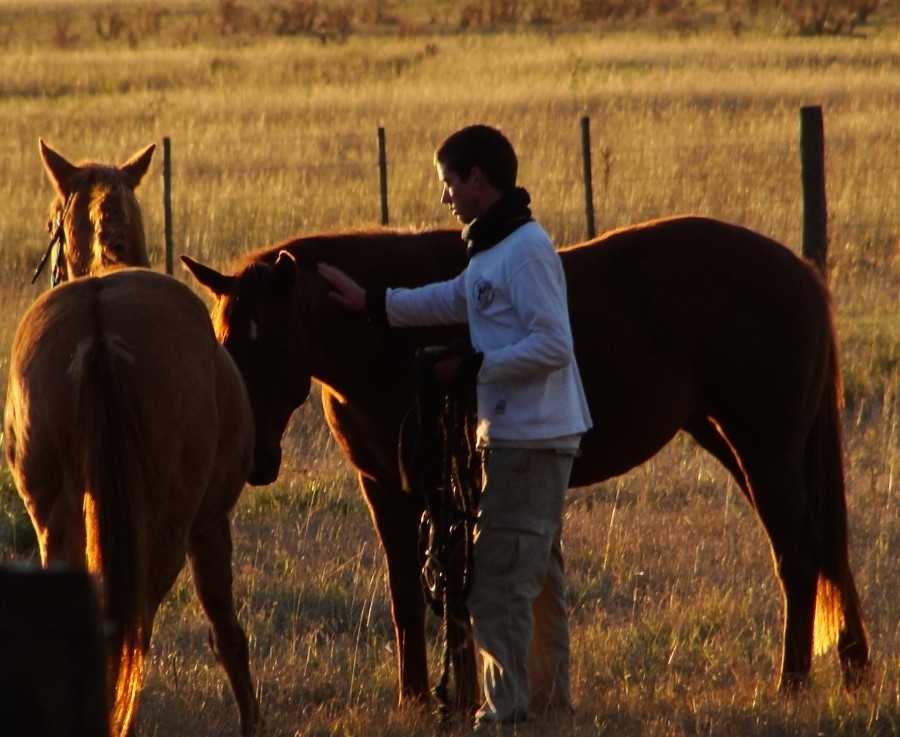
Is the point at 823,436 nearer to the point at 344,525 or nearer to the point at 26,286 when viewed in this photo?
the point at 344,525

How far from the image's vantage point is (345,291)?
3.96 metres

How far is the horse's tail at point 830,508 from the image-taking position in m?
4.51

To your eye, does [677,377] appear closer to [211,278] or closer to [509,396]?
[509,396]

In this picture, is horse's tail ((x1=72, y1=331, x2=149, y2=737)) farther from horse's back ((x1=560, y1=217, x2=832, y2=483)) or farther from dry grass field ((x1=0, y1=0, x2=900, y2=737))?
horse's back ((x1=560, y1=217, x2=832, y2=483))

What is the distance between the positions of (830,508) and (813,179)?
18.2 ft

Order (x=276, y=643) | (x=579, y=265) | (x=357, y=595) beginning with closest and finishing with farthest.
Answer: (x=579, y=265)
(x=276, y=643)
(x=357, y=595)

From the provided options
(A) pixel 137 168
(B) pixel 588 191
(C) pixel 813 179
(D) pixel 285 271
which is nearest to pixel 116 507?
(D) pixel 285 271

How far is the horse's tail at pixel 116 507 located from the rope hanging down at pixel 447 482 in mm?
840

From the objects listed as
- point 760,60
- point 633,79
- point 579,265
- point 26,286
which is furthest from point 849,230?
point 760,60

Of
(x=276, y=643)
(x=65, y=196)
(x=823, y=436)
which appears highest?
(x=65, y=196)

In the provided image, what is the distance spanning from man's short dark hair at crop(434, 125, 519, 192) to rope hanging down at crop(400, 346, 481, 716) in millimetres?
586

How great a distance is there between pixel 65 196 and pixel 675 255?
2.20 meters

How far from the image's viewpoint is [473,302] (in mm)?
3609

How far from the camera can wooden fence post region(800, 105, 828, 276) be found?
955 cm
